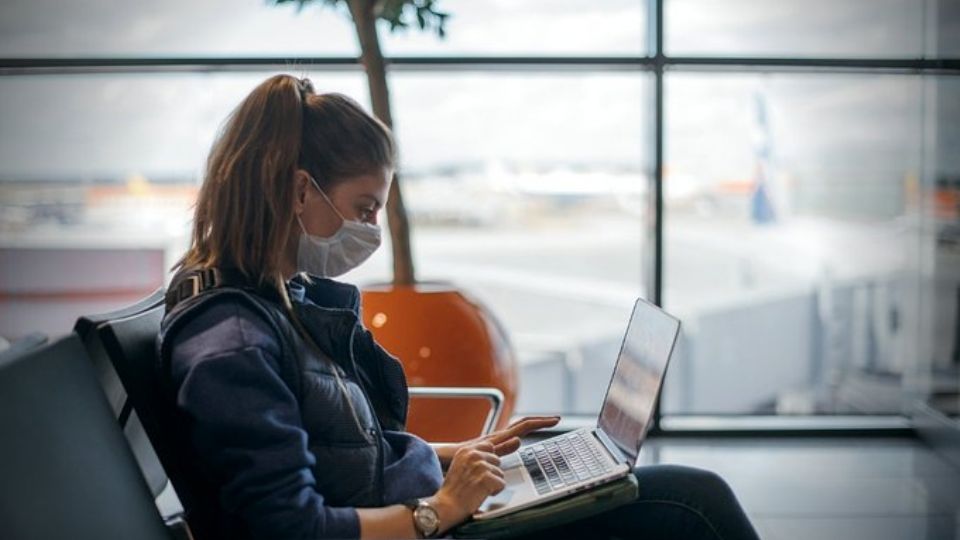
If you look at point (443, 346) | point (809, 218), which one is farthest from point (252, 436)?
point (809, 218)

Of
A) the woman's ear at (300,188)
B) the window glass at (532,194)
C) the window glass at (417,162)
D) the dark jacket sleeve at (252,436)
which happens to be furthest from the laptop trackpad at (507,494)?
the window glass at (417,162)

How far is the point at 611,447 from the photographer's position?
1.70 m

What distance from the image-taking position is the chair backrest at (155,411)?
1407mm

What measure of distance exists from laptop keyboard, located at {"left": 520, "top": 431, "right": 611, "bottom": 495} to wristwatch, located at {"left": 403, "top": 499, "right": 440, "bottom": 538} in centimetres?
16

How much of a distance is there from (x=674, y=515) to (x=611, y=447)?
14 centimetres

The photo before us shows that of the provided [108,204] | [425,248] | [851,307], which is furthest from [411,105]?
[851,307]

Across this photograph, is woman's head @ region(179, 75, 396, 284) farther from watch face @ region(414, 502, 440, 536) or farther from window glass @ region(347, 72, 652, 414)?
window glass @ region(347, 72, 652, 414)

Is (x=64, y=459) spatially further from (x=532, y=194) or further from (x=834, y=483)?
(x=532, y=194)

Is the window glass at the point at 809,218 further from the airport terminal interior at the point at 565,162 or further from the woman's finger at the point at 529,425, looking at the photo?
the woman's finger at the point at 529,425

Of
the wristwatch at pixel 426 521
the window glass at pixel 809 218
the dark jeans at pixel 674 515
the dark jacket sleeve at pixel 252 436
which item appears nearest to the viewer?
the dark jacket sleeve at pixel 252 436

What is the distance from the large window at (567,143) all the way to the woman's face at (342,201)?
2.02 meters

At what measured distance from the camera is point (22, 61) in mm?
4059

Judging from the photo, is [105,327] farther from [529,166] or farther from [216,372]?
[529,166]

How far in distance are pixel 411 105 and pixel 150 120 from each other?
101cm
